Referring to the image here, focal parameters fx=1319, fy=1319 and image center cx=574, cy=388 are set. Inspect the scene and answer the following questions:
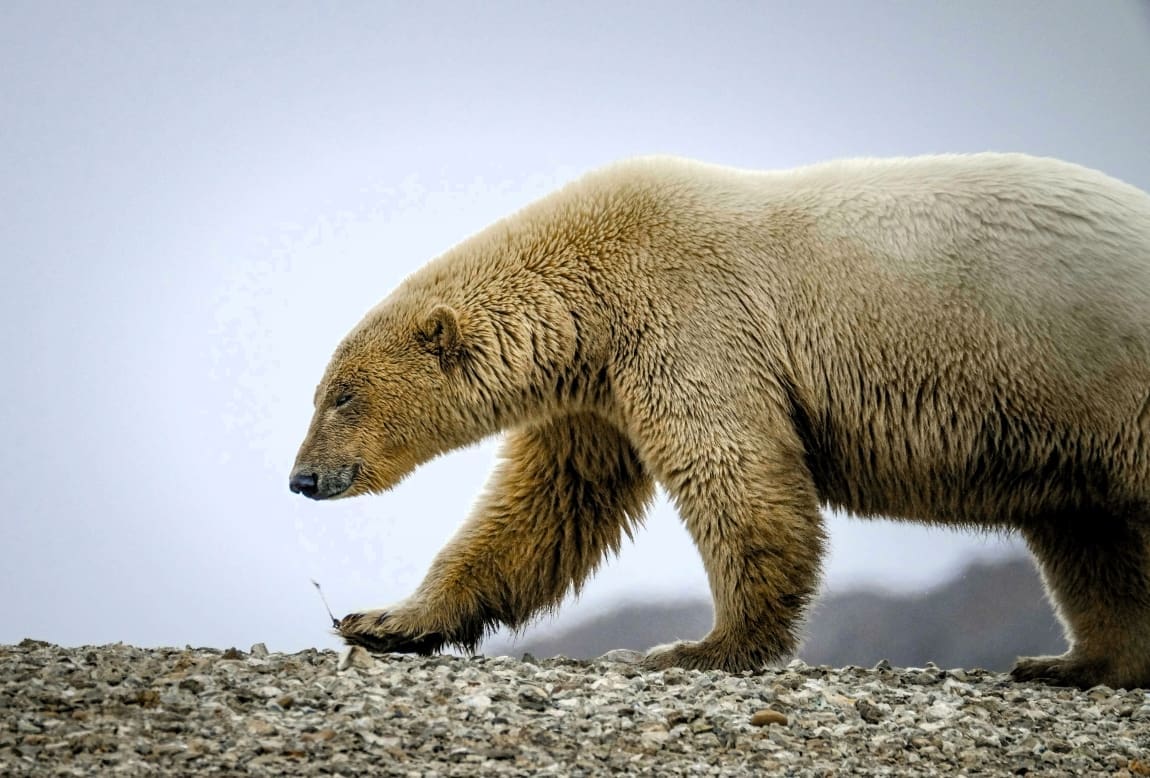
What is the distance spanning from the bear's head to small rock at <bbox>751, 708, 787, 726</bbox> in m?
2.30

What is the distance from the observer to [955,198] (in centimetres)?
577

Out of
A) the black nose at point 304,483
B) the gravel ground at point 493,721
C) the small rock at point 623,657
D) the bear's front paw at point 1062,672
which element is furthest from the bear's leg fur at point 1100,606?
the black nose at point 304,483

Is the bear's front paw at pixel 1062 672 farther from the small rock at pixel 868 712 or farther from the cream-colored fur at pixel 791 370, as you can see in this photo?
the small rock at pixel 868 712

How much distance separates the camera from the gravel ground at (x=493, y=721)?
345 centimetres

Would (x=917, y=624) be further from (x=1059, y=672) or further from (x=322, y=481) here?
(x=322, y=481)

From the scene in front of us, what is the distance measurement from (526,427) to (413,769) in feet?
10.2

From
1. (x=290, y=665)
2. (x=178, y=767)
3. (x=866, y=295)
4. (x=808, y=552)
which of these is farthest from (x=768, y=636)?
(x=178, y=767)

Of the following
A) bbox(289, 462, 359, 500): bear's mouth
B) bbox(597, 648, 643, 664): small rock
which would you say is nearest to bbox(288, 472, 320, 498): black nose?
bbox(289, 462, 359, 500): bear's mouth

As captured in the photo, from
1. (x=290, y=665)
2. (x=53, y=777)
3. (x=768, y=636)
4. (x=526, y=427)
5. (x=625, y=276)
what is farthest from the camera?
(x=526, y=427)

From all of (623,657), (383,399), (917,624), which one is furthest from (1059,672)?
(917,624)

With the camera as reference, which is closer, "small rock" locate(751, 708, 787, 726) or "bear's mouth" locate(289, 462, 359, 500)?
"small rock" locate(751, 708, 787, 726)

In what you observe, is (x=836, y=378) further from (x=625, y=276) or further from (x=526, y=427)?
(x=526, y=427)

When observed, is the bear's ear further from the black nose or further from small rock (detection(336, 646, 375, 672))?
small rock (detection(336, 646, 375, 672))

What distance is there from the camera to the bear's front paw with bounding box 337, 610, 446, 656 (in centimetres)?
581
